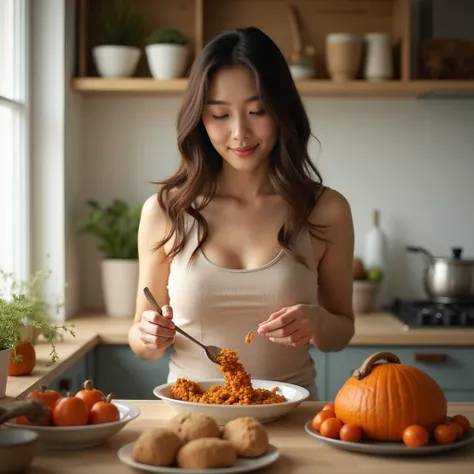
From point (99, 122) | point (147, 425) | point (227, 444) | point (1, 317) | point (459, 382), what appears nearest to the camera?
point (227, 444)

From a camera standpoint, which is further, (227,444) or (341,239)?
(341,239)

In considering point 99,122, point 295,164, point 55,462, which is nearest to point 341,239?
point 295,164

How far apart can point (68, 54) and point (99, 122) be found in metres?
0.38

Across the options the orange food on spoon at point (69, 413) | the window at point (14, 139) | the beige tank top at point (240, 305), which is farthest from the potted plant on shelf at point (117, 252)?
the orange food on spoon at point (69, 413)

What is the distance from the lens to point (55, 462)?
1.36 meters

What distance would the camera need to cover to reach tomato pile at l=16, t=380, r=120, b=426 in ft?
4.60

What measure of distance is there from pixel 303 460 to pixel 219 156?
992mm

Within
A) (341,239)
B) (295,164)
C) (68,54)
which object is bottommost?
(341,239)

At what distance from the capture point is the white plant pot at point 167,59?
10.9ft

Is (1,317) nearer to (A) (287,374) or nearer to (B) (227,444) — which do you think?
(A) (287,374)

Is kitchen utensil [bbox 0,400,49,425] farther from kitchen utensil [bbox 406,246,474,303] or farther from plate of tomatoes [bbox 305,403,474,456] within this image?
kitchen utensil [bbox 406,246,474,303]

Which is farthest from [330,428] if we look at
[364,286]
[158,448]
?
[364,286]

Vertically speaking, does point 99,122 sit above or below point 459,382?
above

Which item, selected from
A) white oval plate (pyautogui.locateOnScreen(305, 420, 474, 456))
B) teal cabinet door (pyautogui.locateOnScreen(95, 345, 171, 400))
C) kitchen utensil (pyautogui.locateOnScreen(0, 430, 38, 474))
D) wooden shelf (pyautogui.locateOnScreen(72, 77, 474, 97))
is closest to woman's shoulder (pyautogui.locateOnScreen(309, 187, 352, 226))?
white oval plate (pyautogui.locateOnScreen(305, 420, 474, 456))
